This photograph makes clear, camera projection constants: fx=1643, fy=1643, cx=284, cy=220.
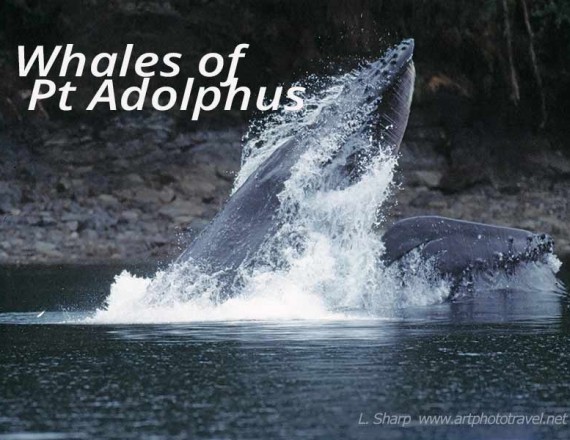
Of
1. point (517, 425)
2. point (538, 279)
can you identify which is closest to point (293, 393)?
point (517, 425)

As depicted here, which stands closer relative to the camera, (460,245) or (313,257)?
(313,257)

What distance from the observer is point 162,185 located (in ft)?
109

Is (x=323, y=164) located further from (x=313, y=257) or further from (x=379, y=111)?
(x=313, y=257)

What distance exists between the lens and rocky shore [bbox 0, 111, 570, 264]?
31.6 m

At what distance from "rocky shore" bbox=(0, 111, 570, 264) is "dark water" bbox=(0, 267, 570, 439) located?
45.9 feet

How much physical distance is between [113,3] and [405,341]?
21.4m

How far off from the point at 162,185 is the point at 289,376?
21.0 meters

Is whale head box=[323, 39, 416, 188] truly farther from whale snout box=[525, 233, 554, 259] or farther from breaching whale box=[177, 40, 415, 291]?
whale snout box=[525, 233, 554, 259]

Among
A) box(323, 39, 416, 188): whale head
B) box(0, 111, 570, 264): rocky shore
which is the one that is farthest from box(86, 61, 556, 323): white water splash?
box(0, 111, 570, 264): rocky shore

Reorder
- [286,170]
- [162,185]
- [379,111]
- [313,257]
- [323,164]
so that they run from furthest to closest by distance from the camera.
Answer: [162,185] → [313,257] → [286,170] → [323,164] → [379,111]

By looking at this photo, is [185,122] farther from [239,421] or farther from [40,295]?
[239,421]

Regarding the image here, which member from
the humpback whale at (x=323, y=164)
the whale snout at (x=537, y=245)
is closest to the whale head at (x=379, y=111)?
the humpback whale at (x=323, y=164)

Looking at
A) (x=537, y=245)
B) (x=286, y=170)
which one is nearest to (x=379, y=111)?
(x=286, y=170)

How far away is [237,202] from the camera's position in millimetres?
17281
